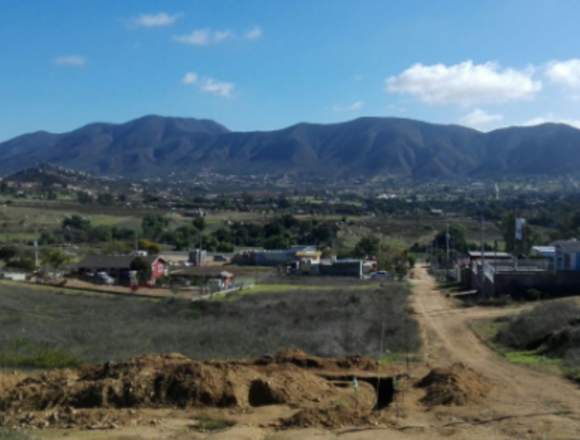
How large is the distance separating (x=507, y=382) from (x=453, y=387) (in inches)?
106

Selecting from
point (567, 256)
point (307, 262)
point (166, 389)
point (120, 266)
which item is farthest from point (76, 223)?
point (166, 389)

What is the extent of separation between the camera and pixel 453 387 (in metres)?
16.5

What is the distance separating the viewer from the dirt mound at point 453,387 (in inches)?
635

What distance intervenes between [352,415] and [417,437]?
63.1 inches

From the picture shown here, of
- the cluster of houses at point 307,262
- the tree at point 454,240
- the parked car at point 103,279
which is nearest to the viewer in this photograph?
the parked car at point 103,279

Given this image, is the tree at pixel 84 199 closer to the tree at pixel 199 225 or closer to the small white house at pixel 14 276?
the tree at pixel 199 225

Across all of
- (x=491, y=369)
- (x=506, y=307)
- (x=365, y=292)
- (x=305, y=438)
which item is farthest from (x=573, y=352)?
(x=365, y=292)

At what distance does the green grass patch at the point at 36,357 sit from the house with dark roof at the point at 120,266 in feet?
101

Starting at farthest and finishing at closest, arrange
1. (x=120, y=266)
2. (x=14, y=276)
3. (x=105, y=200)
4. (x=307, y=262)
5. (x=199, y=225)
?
1. (x=105, y=200)
2. (x=199, y=225)
3. (x=307, y=262)
4. (x=120, y=266)
5. (x=14, y=276)

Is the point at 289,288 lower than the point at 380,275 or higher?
lower

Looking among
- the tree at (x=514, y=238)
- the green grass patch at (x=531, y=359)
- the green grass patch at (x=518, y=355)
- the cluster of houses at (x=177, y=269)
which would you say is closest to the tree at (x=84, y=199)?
the cluster of houses at (x=177, y=269)

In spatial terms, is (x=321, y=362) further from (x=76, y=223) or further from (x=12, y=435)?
(x=76, y=223)

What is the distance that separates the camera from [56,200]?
456 feet

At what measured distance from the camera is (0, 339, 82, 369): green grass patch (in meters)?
20.3
